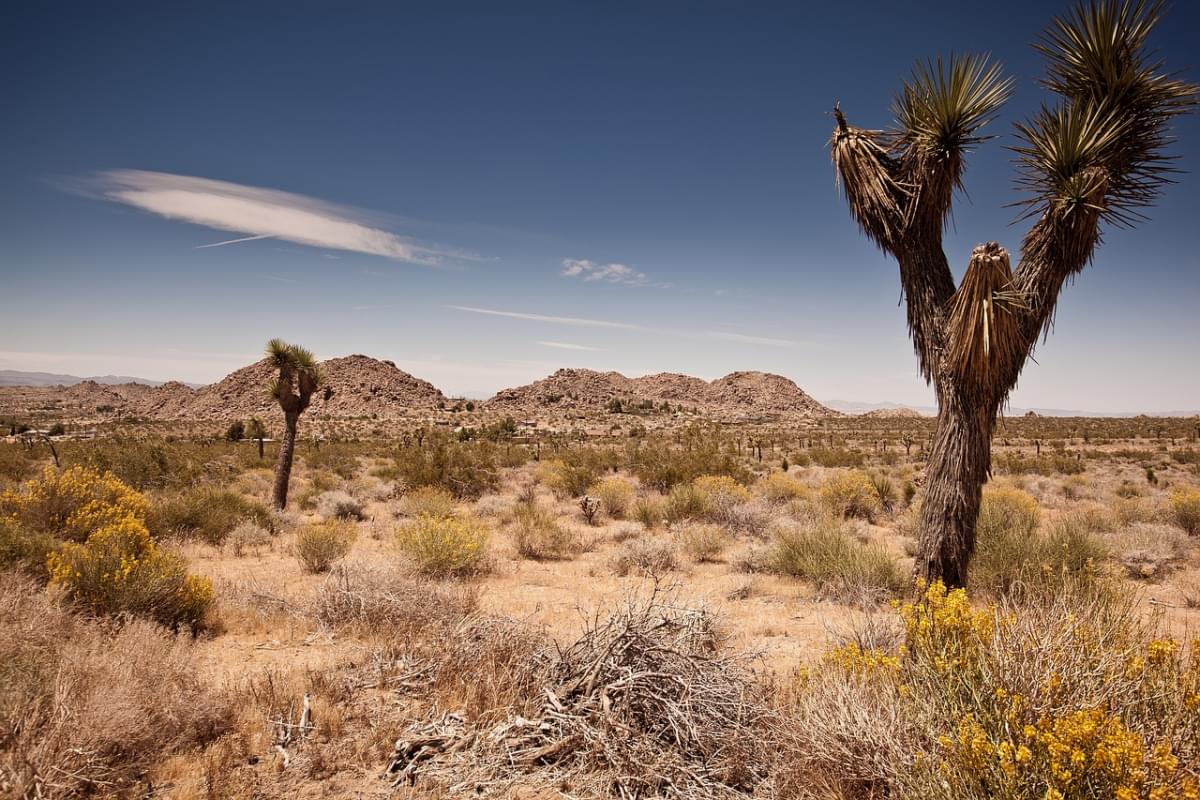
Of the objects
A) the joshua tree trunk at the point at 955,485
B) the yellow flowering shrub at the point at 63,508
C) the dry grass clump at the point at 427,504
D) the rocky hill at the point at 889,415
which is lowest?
the dry grass clump at the point at 427,504

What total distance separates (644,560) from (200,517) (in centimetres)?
889

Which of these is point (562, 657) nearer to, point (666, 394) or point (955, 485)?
point (955, 485)

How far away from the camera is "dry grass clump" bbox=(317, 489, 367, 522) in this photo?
13.8 meters

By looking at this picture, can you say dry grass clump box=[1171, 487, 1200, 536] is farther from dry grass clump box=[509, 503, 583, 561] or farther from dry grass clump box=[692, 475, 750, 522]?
dry grass clump box=[509, 503, 583, 561]

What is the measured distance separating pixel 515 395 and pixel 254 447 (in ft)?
172

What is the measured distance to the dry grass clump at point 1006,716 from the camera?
2.27 metres

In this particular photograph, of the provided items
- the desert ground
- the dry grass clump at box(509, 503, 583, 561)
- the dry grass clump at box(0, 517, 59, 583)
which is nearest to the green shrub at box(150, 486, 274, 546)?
the desert ground

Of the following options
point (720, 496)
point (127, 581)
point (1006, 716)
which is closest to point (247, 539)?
point (127, 581)

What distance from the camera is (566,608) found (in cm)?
775

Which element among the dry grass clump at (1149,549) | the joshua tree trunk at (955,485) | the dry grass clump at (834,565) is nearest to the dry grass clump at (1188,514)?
the dry grass clump at (1149,549)

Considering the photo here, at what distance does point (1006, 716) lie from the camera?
2.62 metres

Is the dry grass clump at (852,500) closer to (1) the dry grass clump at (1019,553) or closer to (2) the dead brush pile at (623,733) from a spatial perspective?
(1) the dry grass clump at (1019,553)

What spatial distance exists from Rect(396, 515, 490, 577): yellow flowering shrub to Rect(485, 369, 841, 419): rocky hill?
57.8m

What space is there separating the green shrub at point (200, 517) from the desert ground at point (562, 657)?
0.17 feet
